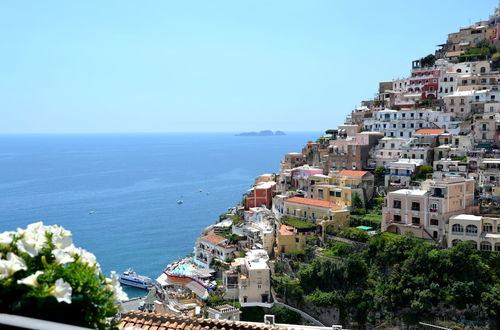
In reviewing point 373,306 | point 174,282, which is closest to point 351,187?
point 373,306

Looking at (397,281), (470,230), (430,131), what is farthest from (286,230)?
(430,131)

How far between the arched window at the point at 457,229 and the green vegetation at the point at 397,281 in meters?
1.09

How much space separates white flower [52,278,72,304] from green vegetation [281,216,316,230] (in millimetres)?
28552

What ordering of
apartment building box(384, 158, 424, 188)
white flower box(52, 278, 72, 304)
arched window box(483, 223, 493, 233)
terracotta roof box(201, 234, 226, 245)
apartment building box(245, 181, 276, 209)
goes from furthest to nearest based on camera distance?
apartment building box(245, 181, 276, 209), terracotta roof box(201, 234, 226, 245), apartment building box(384, 158, 424, 188), arched window box(483, 223, 493, 233), white flower box(52, 278, 72, 304)

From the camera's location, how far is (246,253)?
107ft

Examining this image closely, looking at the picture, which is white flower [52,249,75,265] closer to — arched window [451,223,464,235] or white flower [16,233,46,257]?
white flower [16,233,46,257]

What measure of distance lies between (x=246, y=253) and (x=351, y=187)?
811cm

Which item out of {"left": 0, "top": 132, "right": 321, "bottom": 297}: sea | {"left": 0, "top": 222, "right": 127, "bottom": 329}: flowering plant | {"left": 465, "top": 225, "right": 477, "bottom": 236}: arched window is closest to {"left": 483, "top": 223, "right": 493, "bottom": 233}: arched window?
{"left": 465, "top": 225, "right": 477, "bottom": 236}: arched window

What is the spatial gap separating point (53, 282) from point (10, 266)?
30 centimetres

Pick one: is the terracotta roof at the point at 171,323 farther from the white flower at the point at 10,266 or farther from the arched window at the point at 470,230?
the arched window at the point at 470,230

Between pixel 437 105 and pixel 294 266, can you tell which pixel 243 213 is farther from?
pixel 437 105

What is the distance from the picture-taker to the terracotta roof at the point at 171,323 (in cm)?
644

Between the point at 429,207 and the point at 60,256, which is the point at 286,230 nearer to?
the point at 429,207

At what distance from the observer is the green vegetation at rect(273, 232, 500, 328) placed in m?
24.3
